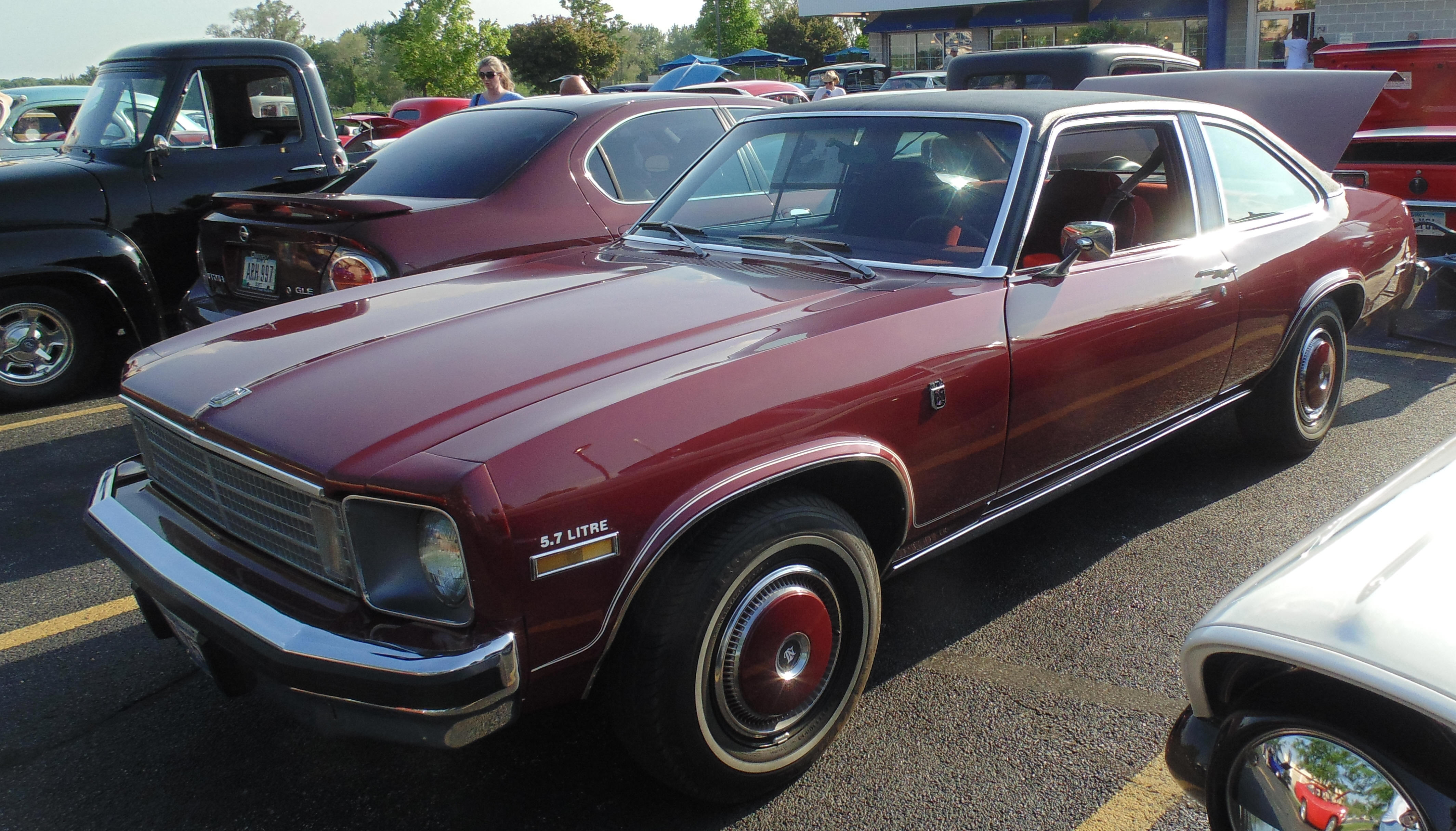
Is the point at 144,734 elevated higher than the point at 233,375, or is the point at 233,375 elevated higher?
the point at 233,375

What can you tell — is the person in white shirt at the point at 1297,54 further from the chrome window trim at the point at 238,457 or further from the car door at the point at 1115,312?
the chrome window trim at the point at 238,457

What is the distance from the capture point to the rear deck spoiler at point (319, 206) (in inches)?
170

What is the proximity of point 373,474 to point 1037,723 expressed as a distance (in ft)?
5.88

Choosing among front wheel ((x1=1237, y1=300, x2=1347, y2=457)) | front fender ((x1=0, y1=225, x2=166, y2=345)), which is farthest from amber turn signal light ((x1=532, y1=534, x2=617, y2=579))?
front fender ((x1=0, y1=225, x2=166, y2=345))

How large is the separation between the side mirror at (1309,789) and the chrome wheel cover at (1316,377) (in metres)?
3.00

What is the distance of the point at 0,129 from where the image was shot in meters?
10.6

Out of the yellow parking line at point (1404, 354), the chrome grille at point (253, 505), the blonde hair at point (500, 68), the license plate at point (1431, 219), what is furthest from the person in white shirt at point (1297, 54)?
the chrome grille at point (253, 505)

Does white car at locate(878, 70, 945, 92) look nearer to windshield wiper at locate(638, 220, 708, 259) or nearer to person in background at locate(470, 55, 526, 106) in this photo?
person in background at locate(470, 55, 526, 106)

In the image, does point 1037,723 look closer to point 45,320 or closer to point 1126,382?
point 1126,382

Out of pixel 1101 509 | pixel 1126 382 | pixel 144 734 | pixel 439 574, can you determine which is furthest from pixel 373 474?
pixel 1101 509

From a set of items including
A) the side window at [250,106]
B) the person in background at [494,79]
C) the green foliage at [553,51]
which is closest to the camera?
the side window at [250,106]

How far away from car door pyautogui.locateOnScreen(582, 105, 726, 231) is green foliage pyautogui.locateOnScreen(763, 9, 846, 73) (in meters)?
55.7

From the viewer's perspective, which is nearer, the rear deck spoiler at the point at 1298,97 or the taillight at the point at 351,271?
the taillight at the point at 351,271

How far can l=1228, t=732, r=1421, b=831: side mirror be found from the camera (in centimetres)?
148
